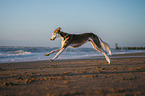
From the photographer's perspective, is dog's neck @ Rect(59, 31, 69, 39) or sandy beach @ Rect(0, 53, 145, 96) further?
dog's neck @ Rect(59, 31, 69, 39)

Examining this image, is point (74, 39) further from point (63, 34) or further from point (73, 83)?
point (73, 83)

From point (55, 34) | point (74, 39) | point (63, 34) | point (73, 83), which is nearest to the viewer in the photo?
point (73, 83)

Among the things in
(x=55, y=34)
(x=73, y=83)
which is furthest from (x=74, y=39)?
(x=73, y=83)

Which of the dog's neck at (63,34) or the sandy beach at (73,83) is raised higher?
the dog's neck at (63,34)

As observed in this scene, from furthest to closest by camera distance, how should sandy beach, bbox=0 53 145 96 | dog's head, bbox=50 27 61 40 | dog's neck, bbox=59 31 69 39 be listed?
1. dog's neck, bbox=59 31 69 39
2. dog's head, bbox=50 27 61 40
3. sandy beach, bbox=0 53 145 96

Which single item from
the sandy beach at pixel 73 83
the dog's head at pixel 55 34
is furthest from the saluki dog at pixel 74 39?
the sandy beach at pixel 73 83

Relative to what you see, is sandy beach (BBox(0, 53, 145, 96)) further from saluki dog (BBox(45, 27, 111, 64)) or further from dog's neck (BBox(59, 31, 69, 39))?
dog's neck (BBox(59, 31, 69, 39))

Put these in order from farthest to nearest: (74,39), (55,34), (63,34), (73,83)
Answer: (74,39), (63,34), (55,34), (73,83)

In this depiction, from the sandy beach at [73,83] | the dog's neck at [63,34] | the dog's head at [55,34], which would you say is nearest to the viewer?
the sandy beach at [73,83]

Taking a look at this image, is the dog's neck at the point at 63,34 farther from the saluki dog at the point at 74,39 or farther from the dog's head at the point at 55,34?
the dog's head at the point at 55,34

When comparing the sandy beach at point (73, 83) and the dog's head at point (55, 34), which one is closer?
the sandy beach at point (73, 83)

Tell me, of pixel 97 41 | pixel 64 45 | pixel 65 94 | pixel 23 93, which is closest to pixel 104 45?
pixel 97 41

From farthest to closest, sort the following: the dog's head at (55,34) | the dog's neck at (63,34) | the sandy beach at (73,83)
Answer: the dog's neck at (63,34), the dog's head at (55,34), the sandy beach at (73,83)

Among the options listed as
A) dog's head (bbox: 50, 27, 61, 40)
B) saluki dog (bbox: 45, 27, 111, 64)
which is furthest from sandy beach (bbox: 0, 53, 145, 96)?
dog's head (bbox: 50, 27, 61, 40)
